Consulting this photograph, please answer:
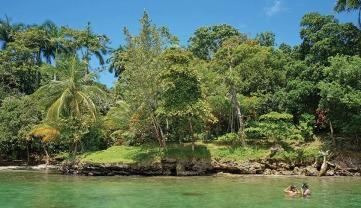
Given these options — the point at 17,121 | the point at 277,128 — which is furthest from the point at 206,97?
the point at 17,121

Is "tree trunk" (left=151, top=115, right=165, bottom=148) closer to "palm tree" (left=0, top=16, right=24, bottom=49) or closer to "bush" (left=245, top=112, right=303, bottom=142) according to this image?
"bush" (left=245, top=112, right=303, bottom=142)

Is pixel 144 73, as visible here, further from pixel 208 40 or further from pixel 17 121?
pixel 208 40

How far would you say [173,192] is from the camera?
23156 millimetres

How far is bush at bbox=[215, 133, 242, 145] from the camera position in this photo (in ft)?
112

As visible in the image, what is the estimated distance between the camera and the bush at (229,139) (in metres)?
34.3

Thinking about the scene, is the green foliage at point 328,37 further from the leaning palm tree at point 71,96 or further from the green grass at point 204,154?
the leaning palm tree at point 71,96

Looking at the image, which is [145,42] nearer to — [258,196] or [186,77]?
[186,77]

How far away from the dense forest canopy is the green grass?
1.02m

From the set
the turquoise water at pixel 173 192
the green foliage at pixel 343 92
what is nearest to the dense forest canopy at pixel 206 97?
the green foliage at pixel 343 92

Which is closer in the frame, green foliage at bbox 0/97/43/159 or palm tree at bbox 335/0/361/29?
palm tree at bbox 335/0/361/29

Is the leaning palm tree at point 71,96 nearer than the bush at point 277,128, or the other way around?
the bush at point 277,128

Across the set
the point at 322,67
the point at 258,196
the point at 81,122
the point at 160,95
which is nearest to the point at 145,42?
the point at 160,95

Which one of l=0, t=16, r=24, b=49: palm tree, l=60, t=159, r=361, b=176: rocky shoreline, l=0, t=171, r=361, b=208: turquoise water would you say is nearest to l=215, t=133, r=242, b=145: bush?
l=60, t=159, r=361, b=176: rocky shoreline

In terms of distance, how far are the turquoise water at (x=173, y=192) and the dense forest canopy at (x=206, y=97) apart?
5641 mm
